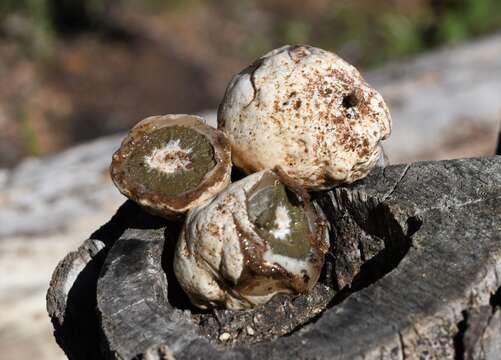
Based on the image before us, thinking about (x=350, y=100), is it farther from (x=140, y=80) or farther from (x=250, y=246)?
(x=140, y=80)

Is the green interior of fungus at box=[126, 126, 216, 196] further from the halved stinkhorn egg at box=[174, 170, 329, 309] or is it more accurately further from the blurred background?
the blurred background

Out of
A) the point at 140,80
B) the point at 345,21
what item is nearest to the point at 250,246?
the point at 140,80

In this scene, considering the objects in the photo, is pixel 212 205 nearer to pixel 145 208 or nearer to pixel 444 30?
pixel 145 208

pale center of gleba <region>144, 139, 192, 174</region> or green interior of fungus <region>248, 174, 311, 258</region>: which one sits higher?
pale center of gleba <region>144, 139, 192, 174</region>

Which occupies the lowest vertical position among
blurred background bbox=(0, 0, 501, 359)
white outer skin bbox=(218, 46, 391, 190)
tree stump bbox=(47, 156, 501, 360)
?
tree stump bbox=(47, 156, 501, 360)

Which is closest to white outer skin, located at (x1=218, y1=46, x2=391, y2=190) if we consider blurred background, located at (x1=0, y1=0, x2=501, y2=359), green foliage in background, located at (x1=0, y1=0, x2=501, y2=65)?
blurred background, located at (x1=0, y1=0, x2=501, y2=359)

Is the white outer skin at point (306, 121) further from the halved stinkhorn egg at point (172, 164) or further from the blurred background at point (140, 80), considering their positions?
the blurred background at point (140, 80)
